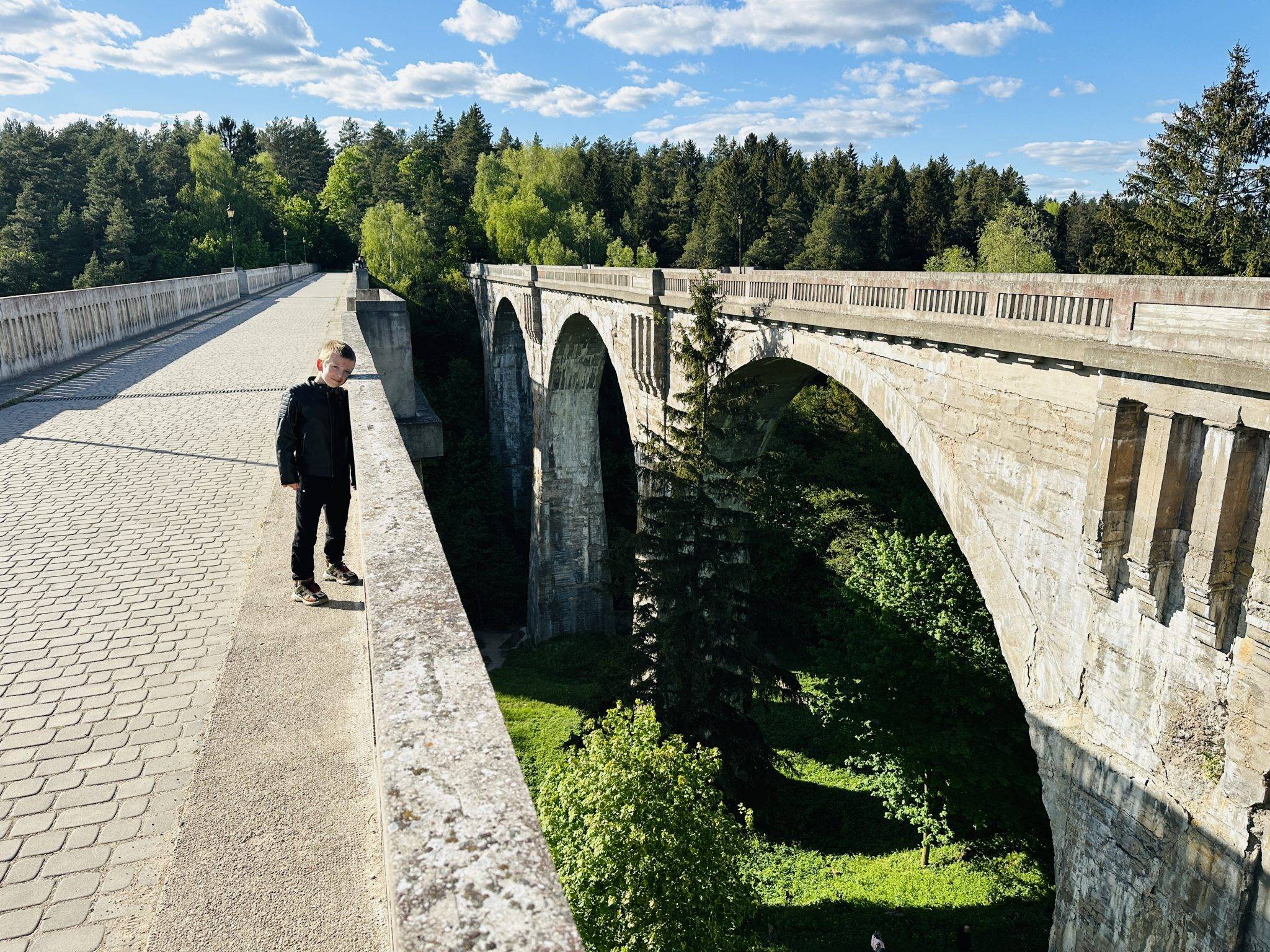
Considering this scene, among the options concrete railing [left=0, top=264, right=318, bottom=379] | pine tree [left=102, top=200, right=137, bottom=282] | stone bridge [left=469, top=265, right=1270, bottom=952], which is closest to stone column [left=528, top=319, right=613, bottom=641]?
concrete railing [left=0, top=264, right=318, bottom=379]

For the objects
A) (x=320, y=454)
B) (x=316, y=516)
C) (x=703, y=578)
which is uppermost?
(x=320, y=454)

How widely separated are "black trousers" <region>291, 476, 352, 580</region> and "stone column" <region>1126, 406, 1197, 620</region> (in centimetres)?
606

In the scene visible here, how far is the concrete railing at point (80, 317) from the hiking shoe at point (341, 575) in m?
13.0

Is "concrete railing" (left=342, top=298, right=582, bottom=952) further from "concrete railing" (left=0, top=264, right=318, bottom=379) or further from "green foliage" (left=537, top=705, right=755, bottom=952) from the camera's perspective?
"concrete railing" (left=0, top=264, right=318, bottom=379)

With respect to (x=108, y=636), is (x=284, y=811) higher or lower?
higher

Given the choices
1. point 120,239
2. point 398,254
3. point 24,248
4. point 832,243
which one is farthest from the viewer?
point 120,239

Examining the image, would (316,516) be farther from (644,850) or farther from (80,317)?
(80,317)

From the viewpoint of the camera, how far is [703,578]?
15.9 metres

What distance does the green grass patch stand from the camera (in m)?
15.3

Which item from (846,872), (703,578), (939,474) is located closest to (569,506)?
(703,578)

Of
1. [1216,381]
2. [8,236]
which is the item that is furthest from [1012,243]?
[8,236]

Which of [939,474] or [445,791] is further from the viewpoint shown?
[939,474]

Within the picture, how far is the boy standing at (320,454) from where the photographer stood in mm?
5074

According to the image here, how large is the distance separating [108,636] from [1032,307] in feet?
25.8
